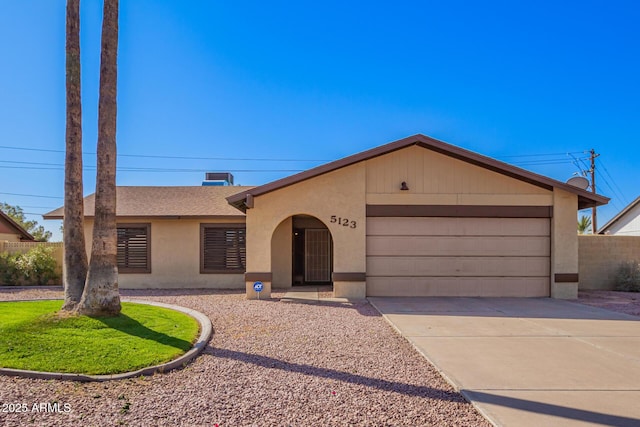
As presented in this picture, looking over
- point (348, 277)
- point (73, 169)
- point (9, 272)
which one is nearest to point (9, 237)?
point (9, 272)

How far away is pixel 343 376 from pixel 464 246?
8.21 metres

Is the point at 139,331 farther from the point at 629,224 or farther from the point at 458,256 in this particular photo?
the point at 629,224

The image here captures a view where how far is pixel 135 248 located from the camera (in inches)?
562

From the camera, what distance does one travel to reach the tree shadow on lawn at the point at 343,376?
4598mm

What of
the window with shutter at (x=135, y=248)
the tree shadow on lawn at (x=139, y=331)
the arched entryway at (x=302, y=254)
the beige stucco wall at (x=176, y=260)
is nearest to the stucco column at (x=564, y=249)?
the arched entryway at (x=302, y=254)

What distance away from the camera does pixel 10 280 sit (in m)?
14.5

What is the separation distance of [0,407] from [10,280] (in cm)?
1290

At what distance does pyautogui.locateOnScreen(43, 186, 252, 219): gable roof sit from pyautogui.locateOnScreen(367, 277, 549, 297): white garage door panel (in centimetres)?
553

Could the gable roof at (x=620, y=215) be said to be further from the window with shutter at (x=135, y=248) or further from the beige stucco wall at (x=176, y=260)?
the window with shutter at (x=135, y=248)

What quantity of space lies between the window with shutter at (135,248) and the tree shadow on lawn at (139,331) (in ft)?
23.0

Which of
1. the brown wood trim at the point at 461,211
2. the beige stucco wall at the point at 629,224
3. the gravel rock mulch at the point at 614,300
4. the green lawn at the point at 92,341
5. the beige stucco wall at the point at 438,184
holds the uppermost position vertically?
the beige stucco wall at the point at 438,184

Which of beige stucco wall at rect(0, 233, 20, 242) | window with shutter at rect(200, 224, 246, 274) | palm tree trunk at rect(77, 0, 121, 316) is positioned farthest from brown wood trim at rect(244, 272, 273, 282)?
beige stucco wall at rect(0, 233, 20, 242)

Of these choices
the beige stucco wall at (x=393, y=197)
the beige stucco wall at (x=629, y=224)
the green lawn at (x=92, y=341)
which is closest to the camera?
the green lawn at (x=92, y=341)

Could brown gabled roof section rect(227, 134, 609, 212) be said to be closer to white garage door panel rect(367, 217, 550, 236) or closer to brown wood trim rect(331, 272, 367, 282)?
white garage door panel rect(367, 217, 550, 236)
